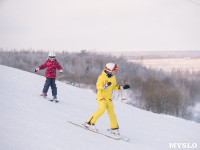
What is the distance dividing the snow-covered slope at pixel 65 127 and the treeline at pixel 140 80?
831 centimetres

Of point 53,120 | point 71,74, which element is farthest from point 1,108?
point 71,74

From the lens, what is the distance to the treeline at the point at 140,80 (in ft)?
117

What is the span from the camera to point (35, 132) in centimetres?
535

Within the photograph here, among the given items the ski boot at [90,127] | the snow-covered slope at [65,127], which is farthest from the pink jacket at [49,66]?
the ski boot at [90,127]

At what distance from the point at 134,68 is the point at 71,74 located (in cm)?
2137

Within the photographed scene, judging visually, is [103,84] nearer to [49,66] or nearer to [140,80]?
[49,66]

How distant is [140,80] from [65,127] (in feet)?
144

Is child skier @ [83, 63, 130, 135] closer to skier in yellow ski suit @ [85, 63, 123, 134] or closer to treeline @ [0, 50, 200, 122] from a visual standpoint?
skier in yellow ski suit @ [85, 63, 123, 134]

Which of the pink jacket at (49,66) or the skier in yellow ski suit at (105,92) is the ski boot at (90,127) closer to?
the skier in yellow ski suit at (105,92)

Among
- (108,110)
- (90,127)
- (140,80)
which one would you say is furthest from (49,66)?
(140,80)

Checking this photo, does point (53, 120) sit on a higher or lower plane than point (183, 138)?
higher

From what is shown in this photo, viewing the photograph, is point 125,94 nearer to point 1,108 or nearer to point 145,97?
point 145,97

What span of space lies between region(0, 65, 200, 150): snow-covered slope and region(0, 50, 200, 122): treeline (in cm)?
831

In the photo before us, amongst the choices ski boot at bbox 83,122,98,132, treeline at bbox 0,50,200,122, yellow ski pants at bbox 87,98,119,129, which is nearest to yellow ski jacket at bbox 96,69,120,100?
yellow ski pants at bbox 87,98,119,129
